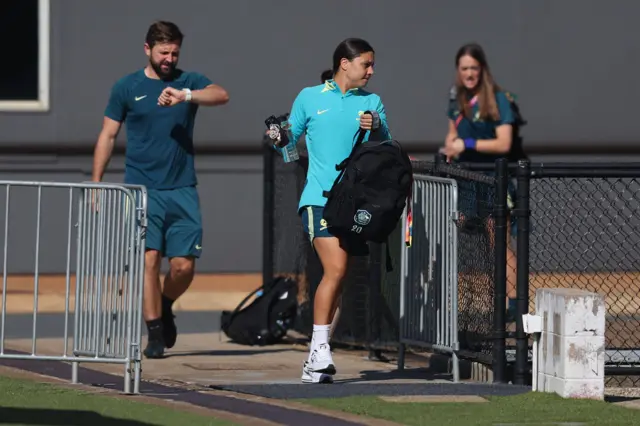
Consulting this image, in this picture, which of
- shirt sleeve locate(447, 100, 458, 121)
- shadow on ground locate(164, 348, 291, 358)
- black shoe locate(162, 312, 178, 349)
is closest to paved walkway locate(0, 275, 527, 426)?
shadow on ground locate(164, 348, 291, 358)

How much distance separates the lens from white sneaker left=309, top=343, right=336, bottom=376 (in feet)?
29.6

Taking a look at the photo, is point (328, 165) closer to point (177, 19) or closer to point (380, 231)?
point (380, 231)

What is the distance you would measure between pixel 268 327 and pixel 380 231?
256 centimetres

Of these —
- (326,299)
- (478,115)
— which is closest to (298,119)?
(326,299)

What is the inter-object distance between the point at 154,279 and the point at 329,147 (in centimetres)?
187

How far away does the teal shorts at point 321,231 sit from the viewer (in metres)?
9.10

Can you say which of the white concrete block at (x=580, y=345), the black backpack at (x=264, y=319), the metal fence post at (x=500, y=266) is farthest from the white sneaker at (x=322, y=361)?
the black backpack at (x=264, y=319)

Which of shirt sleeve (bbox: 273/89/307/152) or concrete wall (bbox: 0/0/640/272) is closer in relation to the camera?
shirt sleeve (bbox: 273/89/307/152)

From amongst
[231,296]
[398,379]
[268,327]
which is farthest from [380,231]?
[231,296]

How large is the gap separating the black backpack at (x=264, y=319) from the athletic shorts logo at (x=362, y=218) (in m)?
2.53

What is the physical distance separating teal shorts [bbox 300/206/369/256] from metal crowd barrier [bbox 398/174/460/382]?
379 mm

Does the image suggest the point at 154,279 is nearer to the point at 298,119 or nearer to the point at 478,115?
the point at 298,119

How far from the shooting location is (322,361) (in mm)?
9039

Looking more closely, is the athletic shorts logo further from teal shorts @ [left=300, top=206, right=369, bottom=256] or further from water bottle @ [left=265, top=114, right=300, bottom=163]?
water bottle @ [left=265, top=114, right=300, bottom=163]
